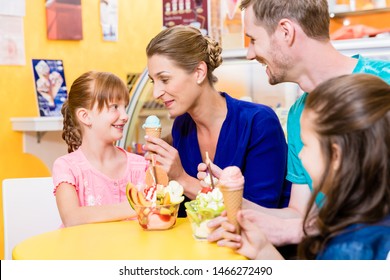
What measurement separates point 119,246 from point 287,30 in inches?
28.8

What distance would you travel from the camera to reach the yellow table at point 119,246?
1.33 metres

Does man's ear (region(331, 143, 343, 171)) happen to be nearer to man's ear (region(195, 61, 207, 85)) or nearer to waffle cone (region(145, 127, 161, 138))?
waffle cone (region(145, 127, 161, 138))

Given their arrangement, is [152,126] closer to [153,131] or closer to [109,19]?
[153,131]

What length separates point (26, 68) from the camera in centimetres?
382

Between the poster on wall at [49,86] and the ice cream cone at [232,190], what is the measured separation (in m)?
2.74

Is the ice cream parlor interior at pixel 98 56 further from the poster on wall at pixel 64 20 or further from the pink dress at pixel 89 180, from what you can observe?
the pink dress at pixel 89 180

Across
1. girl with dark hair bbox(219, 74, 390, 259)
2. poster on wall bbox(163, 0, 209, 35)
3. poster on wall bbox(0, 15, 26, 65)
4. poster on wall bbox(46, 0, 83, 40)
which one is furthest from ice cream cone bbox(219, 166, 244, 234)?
poster on wall bbox(46, 0, 83, 40)

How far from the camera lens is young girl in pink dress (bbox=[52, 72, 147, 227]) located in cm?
190

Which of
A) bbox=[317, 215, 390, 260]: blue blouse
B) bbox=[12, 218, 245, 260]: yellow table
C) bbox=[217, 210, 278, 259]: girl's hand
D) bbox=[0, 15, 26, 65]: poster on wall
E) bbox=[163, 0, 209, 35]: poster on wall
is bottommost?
bbox=[12, 218, 245, 260]: yellow table

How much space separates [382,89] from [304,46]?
57 cm

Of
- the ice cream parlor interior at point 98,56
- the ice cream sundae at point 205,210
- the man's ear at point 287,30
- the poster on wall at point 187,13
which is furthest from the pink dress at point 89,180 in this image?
the poster on wall at point 187,13

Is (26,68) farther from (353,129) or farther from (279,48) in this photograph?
(353,129)

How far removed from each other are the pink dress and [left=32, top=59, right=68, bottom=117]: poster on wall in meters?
2.00
